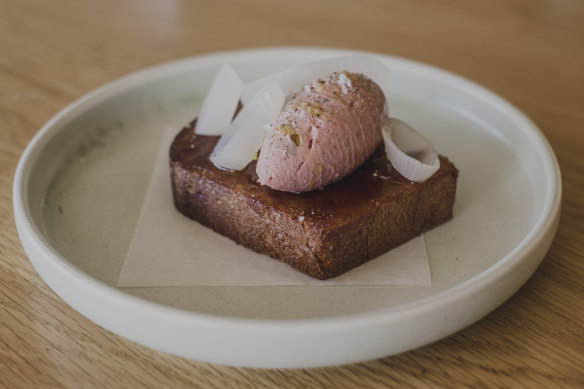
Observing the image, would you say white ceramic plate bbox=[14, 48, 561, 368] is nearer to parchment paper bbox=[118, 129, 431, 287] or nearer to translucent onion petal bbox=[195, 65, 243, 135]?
parchment paper bbox=[118, 129, 431, 287]

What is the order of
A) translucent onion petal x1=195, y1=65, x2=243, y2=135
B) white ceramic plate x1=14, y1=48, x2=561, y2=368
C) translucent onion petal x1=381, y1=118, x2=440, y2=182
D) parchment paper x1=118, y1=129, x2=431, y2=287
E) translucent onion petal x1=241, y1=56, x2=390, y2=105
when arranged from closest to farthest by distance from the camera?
white ceramic plate x1=14, y1=48, x2=561, y2=368 < parchment paper x1=118, y1=129, x2=431, y2=287 < translucent onion petal x1=381, y1=118, x2=440, y2=182 < translucent onion petal x1=241, y1=56, x2=390, y2=105 < translucent onion petal x1=195, y1=65, x2=243, y2=135

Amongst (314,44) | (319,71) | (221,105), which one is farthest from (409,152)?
(314,44)

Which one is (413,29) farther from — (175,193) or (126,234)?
(126,234)

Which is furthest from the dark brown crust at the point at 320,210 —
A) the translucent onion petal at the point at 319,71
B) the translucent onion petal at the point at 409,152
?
the translucent onion petal at the point at 319,71

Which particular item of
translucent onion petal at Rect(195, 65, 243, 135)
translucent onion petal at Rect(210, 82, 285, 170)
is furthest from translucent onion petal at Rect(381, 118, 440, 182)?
translucent onion petal at Rect(195, 65, 243, 135)

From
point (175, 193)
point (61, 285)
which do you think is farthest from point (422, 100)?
point (61, 285)

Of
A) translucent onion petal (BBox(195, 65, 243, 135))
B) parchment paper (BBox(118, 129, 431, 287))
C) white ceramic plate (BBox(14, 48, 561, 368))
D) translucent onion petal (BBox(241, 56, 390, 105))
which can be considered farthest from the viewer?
translucent onion petal (BBox(195, 65, 243, 135))
